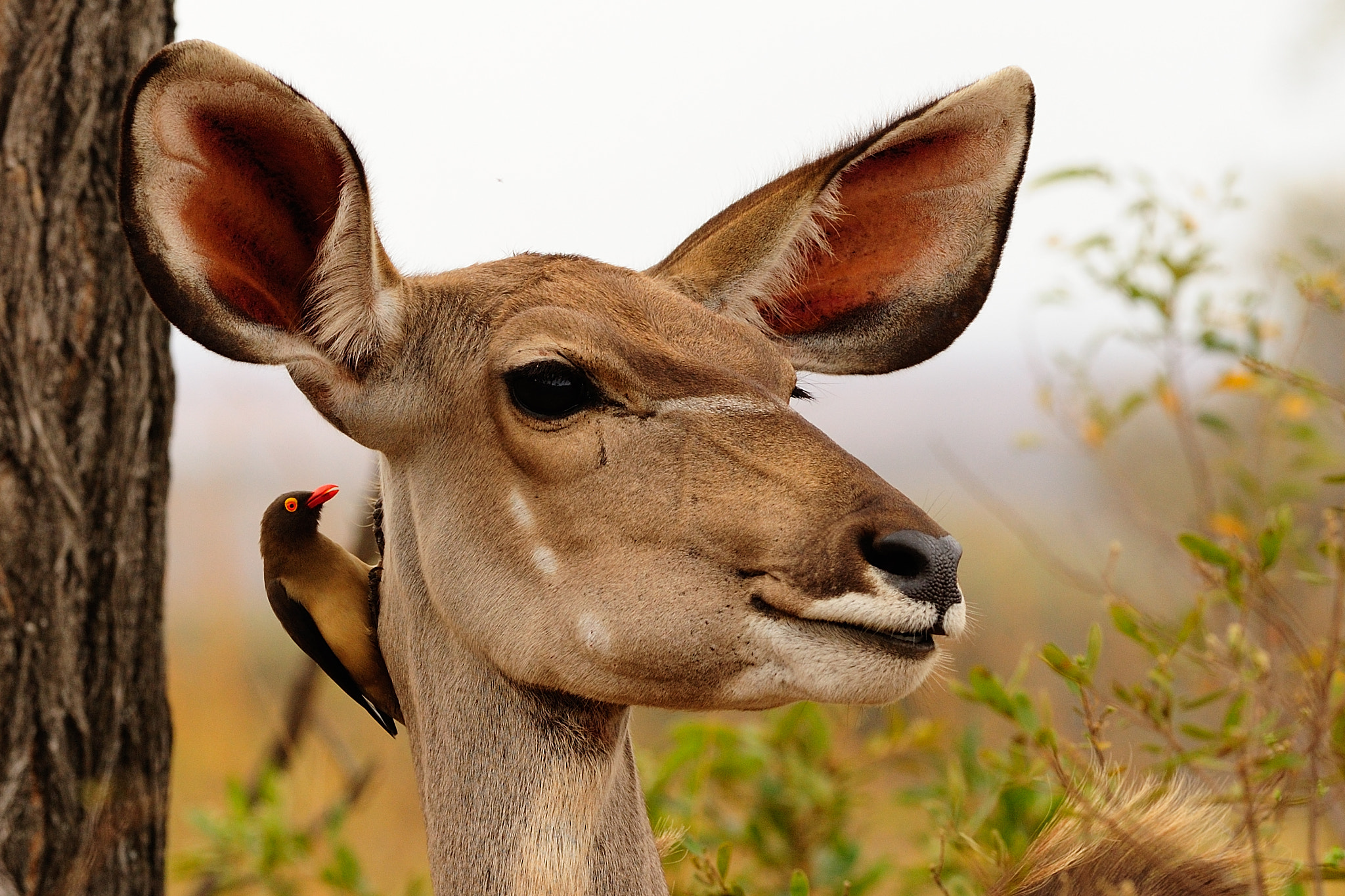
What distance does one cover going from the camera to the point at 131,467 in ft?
11.8

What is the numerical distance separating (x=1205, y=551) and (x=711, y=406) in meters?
1.32

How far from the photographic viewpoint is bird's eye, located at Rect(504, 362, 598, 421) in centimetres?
259

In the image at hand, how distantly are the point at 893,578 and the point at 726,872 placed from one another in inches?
53.7

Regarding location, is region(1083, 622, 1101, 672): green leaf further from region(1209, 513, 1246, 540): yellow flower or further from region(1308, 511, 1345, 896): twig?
region(1209, 513, 1246, 540): yellow flower

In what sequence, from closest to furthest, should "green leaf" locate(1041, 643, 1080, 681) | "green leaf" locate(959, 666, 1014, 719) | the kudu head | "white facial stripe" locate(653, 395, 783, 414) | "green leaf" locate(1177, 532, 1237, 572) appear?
1. the kudu head
2. "white facial stripe" locate(653, 395, 783, 414)
3. "green leaf" locate(1041, 643, 1080, 681)
4. "green leaf" locate(1177, 532, 1237, 572)
5. "green leaf" locate(959, 666, 1014, 719)

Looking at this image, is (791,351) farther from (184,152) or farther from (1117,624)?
(184,152)

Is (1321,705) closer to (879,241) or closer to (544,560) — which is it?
(544,560)

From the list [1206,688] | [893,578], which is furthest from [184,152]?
[1206,688]

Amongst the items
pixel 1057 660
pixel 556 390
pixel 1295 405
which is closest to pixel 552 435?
pixel 556 390

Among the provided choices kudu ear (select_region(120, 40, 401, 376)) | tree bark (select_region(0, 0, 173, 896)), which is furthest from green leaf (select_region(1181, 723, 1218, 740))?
tree bark (select_region(0, 0, 173, 896))

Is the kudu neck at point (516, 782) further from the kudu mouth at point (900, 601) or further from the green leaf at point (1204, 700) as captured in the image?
the green leaf at point (1204, 700)

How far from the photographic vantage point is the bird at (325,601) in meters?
3.04

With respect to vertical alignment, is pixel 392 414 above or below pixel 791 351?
above

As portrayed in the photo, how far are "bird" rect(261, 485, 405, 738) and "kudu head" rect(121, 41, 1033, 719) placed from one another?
0.36 feet
